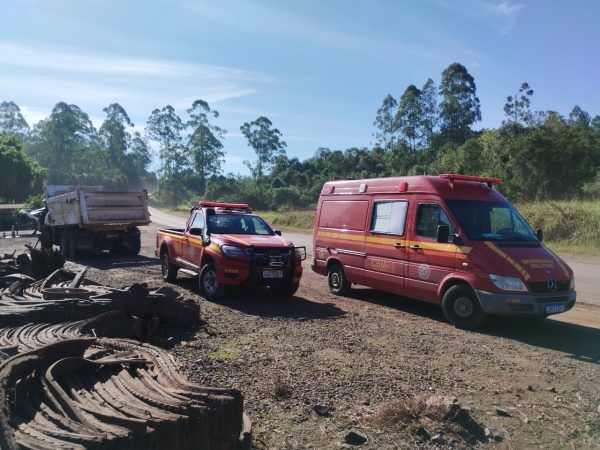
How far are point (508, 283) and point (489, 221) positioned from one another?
1.33 meters

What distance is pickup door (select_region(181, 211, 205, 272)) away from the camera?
33.3 feet

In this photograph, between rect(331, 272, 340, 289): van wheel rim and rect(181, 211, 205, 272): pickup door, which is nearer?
rect(181, 211, 205, 272): pickup door

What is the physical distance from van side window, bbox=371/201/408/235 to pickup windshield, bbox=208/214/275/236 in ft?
7.45

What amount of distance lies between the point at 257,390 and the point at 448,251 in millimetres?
4179

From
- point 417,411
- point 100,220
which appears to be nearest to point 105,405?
point 417,411

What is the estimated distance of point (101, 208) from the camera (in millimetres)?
16750

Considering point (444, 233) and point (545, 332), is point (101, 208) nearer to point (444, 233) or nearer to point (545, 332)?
point (444, 233)

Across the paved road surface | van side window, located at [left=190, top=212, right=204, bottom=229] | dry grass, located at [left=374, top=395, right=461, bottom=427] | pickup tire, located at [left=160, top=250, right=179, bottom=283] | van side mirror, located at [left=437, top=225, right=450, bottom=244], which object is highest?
van side mirror, located at [left=437, top=225, right=450, bottom=244]

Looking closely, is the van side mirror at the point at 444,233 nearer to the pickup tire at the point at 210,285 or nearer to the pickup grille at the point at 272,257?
the pickup grille at the point at 272,257

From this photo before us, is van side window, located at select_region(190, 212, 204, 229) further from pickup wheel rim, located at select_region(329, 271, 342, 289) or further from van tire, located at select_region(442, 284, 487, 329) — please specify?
van tire, located at select_region(442, 284, 487, 329)

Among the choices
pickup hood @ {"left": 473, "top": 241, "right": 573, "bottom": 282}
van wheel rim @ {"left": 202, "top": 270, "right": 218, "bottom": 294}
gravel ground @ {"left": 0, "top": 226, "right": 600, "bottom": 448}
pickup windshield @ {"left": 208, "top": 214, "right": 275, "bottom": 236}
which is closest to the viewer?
gravel ground @ {"left": 0, "top": 226, "right": 600, "bottom": 448}

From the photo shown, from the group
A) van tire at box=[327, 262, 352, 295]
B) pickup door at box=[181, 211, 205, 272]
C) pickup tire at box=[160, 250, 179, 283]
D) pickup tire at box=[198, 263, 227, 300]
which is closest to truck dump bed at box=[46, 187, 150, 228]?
pickup tire at box=[160, 250, 179, 283]

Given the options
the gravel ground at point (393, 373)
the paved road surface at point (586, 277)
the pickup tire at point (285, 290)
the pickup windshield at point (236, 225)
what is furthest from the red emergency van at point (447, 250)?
the paved road surface at point (586, 277)

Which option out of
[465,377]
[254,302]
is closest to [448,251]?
[465,377]
